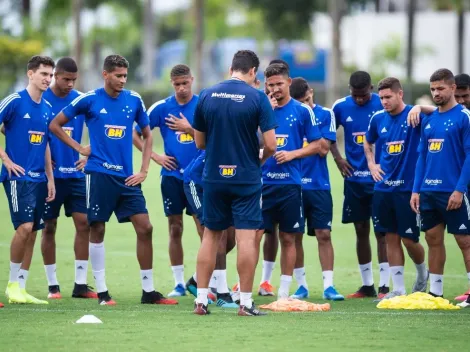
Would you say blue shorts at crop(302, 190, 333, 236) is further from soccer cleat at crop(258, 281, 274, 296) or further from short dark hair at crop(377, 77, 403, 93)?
short dark hair at crop(377, 77, 403, 93)

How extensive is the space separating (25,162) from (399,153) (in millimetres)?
4039

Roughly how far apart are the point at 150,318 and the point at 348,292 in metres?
3.75

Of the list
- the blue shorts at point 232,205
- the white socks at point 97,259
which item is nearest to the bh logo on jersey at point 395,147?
the blue shorts at point 232,205

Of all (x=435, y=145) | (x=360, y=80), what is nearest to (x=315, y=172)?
(x=360, y=80)

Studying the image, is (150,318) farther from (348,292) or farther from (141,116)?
(348,292)

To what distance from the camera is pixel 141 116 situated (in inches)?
489

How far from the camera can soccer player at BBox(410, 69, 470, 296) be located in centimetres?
1174

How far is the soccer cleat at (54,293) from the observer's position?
504 inches

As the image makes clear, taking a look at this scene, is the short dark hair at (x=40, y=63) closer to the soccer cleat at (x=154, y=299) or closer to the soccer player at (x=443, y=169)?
the soccer cleat at (x=154, y=299)

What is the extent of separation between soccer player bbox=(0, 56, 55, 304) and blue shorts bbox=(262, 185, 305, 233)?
2.40 metres

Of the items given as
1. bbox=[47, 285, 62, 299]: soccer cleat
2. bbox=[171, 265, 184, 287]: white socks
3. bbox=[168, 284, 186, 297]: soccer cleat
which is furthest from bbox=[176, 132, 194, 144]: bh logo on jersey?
bbox=[47, 285, 62, 299]: soccer cleat

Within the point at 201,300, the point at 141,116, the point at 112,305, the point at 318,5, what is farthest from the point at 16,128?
the point at 318,5

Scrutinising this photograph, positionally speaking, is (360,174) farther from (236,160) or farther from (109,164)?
(109,164)

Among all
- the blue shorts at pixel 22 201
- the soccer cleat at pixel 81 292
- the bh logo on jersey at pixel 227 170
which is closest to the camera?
the bh logo on jersey at pixel 227 170
